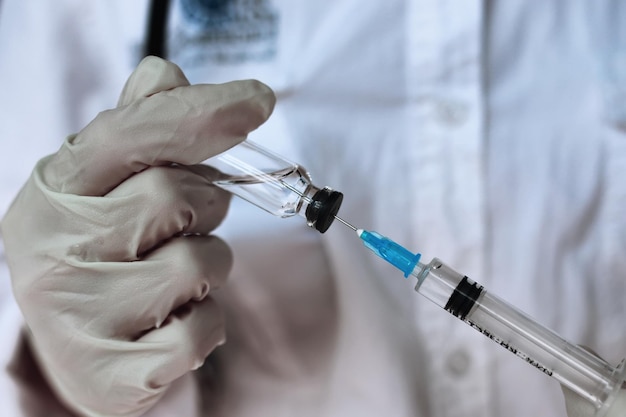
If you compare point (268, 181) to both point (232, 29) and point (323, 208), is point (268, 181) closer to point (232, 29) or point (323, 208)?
point (323, 208)

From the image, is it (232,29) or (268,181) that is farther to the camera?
(232,29)

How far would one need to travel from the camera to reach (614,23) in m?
0.61

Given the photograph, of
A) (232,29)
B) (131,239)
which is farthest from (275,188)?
(232,29)

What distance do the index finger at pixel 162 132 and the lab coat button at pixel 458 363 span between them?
0.29 m

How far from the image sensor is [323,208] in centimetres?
47

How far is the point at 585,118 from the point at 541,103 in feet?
0.15

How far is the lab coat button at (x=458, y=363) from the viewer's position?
0.56 metres

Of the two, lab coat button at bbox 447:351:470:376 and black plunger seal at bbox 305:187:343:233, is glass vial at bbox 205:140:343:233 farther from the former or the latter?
lab coat button at bbox 447:351:470:376

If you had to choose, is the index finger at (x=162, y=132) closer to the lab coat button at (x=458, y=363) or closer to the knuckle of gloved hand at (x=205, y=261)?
the knuckle of gloved hand at (x=205, y=261)

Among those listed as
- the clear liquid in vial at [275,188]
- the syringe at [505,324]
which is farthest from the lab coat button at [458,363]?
the clear liquid in vial at [275,188]

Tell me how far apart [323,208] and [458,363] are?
221mm

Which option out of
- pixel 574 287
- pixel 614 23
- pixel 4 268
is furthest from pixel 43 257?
pixel 614 23

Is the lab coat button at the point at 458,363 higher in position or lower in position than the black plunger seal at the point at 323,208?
lower

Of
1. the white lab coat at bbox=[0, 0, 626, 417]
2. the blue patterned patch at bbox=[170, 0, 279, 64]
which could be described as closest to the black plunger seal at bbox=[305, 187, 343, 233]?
the white lab coat at bbox=[0, 0, 626, 417]
